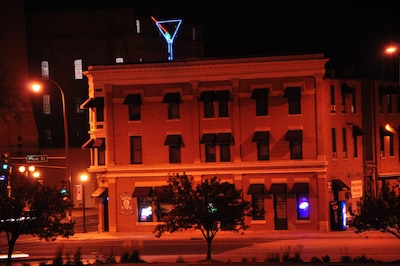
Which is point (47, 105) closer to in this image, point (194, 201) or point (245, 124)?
point (245, 124)

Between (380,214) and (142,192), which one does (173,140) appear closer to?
(142,192)

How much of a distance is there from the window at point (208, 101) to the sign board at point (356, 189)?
443 inches

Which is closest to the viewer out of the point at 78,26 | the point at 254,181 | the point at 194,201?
the point at 194,201

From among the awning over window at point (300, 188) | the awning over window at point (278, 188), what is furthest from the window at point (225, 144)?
the awning over window at point (300, 188)

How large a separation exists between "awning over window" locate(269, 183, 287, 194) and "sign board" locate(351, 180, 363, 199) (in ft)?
20.4

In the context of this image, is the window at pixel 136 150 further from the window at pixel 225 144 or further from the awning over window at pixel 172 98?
the window at pixel 225 144

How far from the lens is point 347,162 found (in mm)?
51938

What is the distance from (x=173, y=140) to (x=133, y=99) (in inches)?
153

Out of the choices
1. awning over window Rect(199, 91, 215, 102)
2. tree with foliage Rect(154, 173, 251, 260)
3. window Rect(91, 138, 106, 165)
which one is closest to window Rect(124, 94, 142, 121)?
window Rect(91, 138, 106, 165)

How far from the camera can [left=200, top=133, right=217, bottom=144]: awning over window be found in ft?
161

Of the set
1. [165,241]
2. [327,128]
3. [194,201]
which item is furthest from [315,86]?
[194,201]

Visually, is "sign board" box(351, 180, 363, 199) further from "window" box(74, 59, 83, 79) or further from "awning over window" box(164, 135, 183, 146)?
"window" box(74, 59, 83, 79)

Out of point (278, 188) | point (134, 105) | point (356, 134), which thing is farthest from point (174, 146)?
point (356, 134)

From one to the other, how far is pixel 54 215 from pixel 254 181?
20.4m
